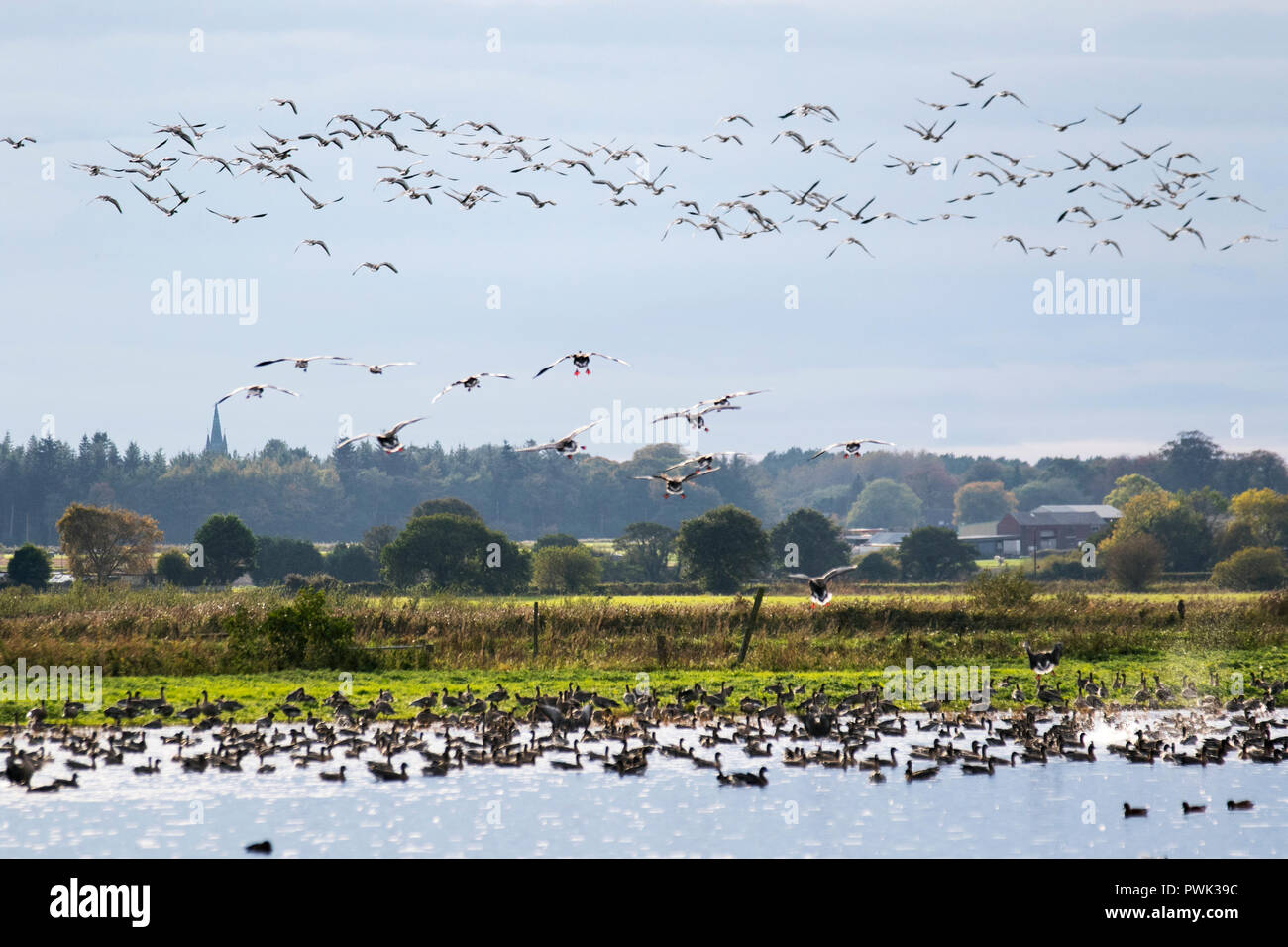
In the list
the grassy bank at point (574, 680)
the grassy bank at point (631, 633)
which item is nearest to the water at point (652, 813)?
the grassy bank at point (574, 680)

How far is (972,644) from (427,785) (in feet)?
91.1

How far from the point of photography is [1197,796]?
25891 millimetres

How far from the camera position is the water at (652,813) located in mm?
22312

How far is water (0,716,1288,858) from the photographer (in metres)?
22.3

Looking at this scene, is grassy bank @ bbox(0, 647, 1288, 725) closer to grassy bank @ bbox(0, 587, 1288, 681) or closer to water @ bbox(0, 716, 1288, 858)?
grassy bank @ bbox(0, 587, 1288, 681)

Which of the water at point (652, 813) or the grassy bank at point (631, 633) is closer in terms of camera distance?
the water at point (652, 813)

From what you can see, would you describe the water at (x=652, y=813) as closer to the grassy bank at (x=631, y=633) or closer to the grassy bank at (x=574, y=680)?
the grassy bank at (x=574, y=680)

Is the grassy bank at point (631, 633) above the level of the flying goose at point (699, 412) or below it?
below

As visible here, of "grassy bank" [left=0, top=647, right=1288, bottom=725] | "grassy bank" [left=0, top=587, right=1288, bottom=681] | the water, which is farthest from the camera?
"grassy bank" [left=0, top=587, right=1288, bottom=681]

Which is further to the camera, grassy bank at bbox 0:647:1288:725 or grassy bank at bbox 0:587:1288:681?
grassy bank at bbox 0:587:1288:681

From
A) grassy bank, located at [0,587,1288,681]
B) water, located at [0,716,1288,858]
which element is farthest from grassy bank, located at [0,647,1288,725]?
water, located at [0,716,1288,858]

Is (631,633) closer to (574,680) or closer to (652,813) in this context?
(574,680)

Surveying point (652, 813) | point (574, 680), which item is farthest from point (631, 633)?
point (652, 813)

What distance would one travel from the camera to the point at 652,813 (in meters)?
24.5
